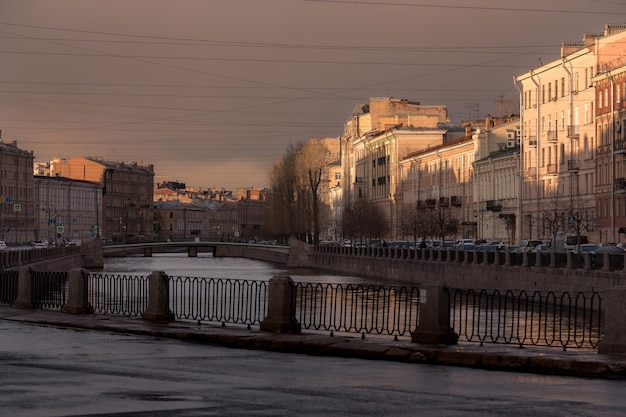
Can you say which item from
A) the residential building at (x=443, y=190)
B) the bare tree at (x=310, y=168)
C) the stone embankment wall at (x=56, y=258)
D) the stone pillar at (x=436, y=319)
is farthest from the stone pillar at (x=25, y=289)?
the bare tree at (x=310, y=168)

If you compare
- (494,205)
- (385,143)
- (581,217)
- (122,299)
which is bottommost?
(122,299)

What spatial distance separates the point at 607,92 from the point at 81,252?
200ft

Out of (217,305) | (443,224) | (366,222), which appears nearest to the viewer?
(217,305)

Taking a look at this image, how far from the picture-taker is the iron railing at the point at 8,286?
37.4m

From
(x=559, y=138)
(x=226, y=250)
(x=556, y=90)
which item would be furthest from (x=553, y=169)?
(x=226, y=250)

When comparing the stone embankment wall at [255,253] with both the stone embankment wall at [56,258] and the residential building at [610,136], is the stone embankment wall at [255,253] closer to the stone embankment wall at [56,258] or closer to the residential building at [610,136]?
the stone embankment wall at [56,258]

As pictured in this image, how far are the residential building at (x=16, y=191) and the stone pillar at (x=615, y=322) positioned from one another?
6459 inches

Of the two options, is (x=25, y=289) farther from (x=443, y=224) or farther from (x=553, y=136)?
(x=443, y=224)

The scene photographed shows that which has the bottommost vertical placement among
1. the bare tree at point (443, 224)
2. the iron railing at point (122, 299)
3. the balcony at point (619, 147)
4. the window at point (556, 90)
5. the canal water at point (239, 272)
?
the canal water at point (239, 272)

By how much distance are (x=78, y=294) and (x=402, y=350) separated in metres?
12.0

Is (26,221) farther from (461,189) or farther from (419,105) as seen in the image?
(461,189)

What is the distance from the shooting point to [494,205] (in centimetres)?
11231

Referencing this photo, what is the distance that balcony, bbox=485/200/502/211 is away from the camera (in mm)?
111525

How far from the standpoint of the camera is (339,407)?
14.3m
